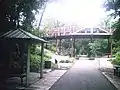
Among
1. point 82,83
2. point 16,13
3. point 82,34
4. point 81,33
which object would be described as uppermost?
point 81,33

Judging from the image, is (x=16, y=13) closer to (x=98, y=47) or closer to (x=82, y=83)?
(x=82, y=83)

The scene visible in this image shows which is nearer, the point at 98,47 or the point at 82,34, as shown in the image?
the point at 82,34

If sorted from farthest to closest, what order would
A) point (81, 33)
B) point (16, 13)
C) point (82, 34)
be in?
point (81, 33) < point (82, 34) < point (16, 13)

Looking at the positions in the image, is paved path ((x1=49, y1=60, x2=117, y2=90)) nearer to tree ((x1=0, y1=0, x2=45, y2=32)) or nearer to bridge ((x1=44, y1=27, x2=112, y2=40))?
tree ((x1=0, y1=0, x2=45, y2=32))

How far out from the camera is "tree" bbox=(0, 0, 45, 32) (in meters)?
16.0

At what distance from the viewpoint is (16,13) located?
1783 cm

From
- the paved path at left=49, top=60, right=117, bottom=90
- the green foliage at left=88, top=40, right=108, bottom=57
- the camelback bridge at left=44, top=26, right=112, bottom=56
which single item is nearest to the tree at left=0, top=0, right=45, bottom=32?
the paved path at left=49, top=60, right=117, bottom=90

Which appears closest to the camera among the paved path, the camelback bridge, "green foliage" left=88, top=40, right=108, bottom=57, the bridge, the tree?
the paved path

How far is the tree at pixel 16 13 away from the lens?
52.6ft

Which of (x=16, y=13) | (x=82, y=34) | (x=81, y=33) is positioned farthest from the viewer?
(x=81, y=33)

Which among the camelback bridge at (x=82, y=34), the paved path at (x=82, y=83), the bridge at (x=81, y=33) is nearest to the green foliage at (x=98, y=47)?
the camelback bridge at (x=82, y=34)

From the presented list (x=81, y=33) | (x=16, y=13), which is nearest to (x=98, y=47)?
(x=81, y=33)

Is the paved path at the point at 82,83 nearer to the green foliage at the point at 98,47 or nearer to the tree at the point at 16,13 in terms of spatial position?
the tree at the point at 16,13

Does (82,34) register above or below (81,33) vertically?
below
